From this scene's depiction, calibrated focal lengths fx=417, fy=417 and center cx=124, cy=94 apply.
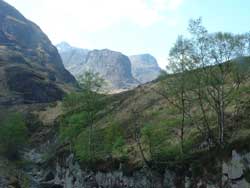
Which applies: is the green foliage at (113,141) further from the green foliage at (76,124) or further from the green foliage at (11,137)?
the green foliage at (11,137)

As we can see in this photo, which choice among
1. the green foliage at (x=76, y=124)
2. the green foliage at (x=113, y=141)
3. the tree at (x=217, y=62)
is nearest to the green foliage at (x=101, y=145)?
the green foliage at (x=113, y=141)

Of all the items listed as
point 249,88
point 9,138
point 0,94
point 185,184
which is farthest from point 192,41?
point 0,94

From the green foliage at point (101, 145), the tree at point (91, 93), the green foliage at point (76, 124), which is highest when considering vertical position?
the tree at point (91, 93)

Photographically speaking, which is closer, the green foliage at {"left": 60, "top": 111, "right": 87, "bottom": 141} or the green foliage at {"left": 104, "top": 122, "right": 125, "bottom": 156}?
the green foliage at {"left": 104, "top": 122, "right": 125, "bottom": 156}

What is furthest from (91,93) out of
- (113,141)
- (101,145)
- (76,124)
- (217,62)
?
(217,62)

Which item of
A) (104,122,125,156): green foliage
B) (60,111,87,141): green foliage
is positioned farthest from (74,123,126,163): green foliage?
(60,111,87,141): green foliage

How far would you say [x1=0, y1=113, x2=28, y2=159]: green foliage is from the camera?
303ft

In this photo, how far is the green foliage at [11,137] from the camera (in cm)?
9231

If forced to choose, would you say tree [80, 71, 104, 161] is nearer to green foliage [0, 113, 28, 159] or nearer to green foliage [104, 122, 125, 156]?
green foliage [104, 122, 125, 156]

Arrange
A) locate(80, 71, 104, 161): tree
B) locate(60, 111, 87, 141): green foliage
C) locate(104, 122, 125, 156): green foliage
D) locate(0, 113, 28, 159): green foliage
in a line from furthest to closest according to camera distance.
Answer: locate(0, 113, 28, 159): green foliage → locate(60, 111, 87, 141): green foliage → locate(80, 71, 104, 161): tree → locate(104, 122, 125, 156): green foliage

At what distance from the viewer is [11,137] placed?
92.8 m

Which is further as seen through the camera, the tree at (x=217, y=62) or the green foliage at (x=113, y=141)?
the green foliage at (x=113, y=141)

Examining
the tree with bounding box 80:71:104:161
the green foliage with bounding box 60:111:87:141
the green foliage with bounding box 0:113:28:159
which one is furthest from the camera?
the green foliage with bounding box 0:113:28:159

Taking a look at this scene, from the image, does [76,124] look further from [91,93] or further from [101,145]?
[101,145]
